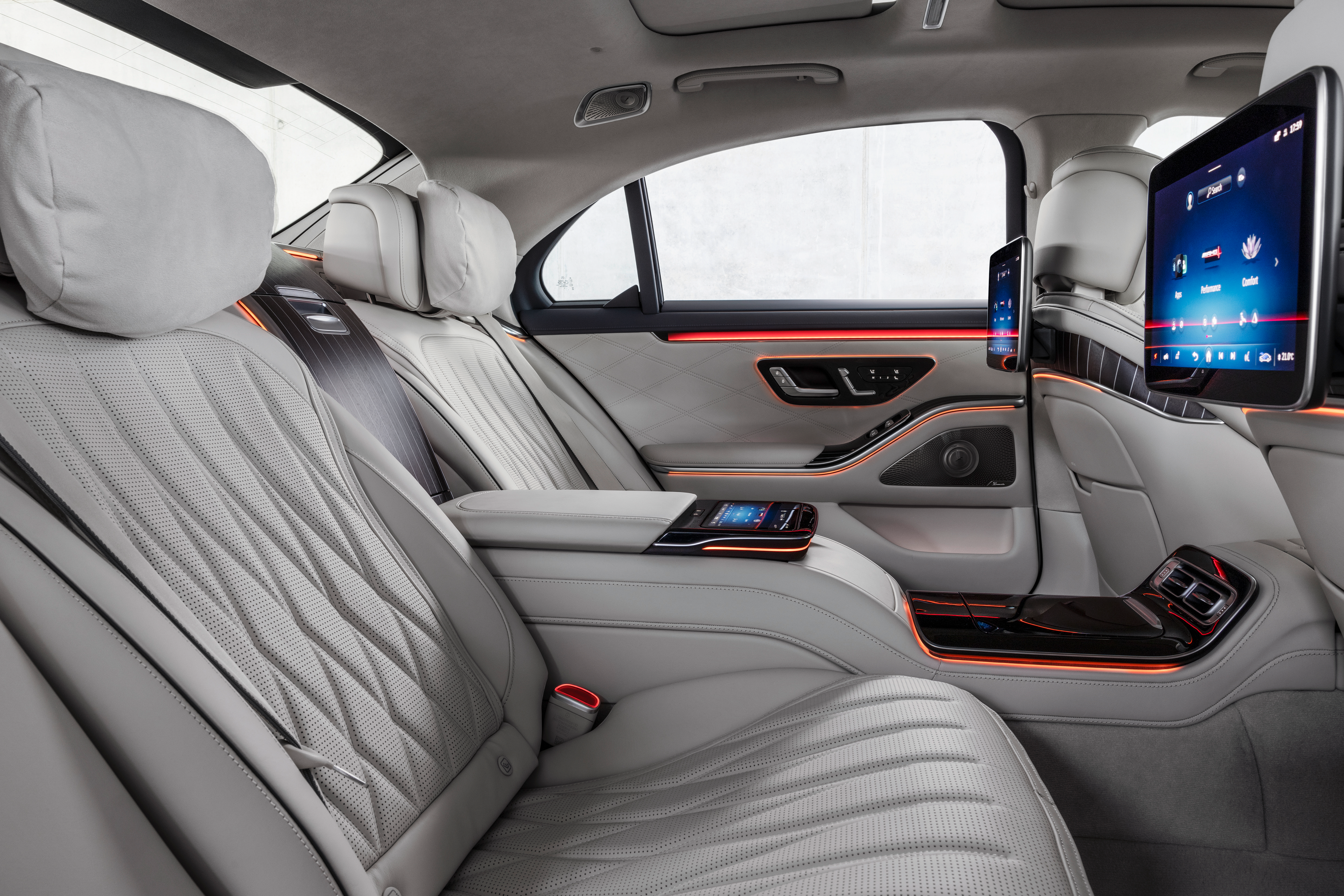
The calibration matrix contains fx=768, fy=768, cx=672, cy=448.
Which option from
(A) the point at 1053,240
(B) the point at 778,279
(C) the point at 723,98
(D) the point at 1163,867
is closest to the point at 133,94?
(D) the point at 1163,867

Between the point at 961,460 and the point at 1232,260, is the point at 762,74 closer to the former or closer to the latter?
the point at 961,460

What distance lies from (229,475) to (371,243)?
3.48ft

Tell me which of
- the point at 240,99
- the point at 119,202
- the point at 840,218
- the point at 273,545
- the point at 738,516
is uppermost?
the point at 240,99

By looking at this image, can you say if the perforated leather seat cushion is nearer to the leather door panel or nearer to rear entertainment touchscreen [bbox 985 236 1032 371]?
rear entertainment touchscreen [bbox 985 236 1032 371]

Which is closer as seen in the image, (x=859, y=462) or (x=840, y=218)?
(x=859, y=462)

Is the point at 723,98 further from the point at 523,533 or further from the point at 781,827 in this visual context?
the point at 781,827

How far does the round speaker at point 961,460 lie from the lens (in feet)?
7.29

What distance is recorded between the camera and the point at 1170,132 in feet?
6.83

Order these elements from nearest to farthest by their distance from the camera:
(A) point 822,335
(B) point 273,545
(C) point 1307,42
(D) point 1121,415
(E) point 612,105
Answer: (C) point 1307,42, (B) point 273,545, (D) point 1121,415, (E) point 612,105, (A) point 822,335

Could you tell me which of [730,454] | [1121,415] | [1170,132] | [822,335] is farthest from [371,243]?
[1170,132]

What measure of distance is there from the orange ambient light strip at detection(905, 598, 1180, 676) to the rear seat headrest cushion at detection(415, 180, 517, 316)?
1322 mm

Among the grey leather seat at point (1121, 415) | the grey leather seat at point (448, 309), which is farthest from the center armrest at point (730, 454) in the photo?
the grey leather seat at point (1121, 415)

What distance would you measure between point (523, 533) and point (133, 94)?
2.32ft

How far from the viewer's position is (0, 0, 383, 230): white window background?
1.40 m
